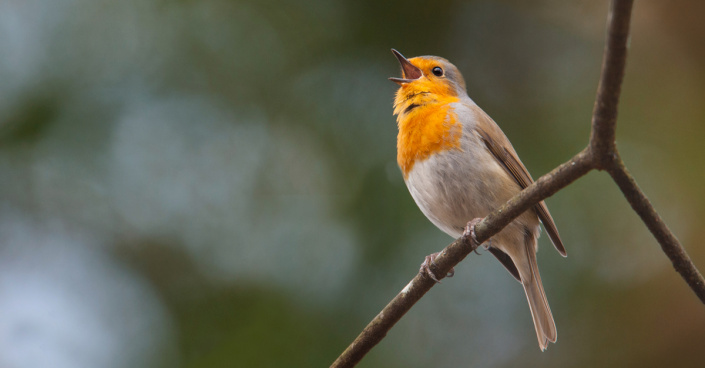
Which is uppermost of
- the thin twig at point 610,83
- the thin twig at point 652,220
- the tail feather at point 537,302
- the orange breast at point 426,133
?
the orange breast at point 426,133

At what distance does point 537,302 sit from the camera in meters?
3.73

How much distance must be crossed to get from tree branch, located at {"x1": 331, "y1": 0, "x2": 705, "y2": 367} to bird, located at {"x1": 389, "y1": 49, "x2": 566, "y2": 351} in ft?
2.56

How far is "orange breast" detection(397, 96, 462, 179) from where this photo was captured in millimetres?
3441

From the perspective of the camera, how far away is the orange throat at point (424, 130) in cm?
344

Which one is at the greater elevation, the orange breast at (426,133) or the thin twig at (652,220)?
the orange breast at (426,133)

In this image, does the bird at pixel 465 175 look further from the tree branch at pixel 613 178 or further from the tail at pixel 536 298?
the tree branch at pixel 613 178

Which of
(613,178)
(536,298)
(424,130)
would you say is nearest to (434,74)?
(424,130)

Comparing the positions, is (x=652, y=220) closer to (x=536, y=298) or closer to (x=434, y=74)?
(x=536, y=298)

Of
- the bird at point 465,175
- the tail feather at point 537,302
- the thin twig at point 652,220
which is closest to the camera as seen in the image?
the thin twig at point 652,220

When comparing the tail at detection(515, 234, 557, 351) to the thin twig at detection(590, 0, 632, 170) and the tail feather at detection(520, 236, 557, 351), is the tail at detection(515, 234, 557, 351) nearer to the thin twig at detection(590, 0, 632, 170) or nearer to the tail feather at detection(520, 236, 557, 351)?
the tail feather at detection(520, 236, 557, 351)

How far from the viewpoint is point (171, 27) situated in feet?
17.8

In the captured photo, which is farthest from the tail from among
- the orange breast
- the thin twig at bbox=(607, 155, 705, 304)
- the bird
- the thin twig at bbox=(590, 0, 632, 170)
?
the thin twig at bbox=(590, 0, 632, 170)

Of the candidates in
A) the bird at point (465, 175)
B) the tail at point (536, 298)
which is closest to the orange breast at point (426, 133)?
the bird at point (465, 175)

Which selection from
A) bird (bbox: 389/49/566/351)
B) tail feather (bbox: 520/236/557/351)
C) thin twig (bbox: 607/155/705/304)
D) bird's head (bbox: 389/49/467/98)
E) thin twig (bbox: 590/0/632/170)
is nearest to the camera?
thin twig (bbox: 590/0/632/170)
